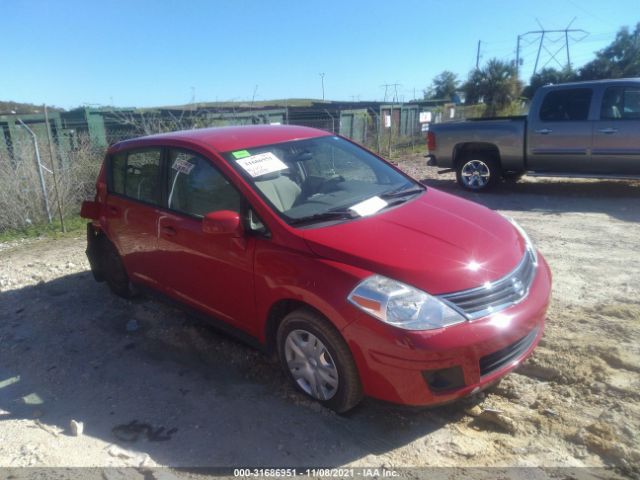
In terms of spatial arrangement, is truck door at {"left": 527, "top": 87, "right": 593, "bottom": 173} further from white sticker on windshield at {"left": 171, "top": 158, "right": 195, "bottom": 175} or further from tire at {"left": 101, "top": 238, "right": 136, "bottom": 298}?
tire at {"left": 101, "top": 238, "right": 136, "bottom": 298}

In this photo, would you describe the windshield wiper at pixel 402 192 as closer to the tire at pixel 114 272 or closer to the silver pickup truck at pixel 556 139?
the tire at pixel 114 272

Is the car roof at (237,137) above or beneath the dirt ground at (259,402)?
above

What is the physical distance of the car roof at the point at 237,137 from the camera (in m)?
3.68

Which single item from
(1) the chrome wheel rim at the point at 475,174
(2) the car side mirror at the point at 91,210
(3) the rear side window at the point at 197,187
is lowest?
(1) the chrome wheel rim at the point at 475,174

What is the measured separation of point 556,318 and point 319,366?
2.18 m

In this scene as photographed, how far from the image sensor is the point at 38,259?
6.61 meters

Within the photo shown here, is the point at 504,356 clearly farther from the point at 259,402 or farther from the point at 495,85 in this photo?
the point at 495,85

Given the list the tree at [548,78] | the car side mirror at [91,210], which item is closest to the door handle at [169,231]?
the car side mirror at [91,210]

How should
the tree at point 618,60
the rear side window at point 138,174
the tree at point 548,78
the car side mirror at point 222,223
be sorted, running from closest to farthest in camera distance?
the car side mirror at point 222,223, the rear side window at point 138,174, the tree at point 618,60, the tree at point 548,78

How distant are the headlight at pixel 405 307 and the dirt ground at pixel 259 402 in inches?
23.5

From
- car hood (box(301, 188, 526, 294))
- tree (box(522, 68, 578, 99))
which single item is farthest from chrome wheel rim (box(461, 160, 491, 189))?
tree (box(522, 68, 578, 99))

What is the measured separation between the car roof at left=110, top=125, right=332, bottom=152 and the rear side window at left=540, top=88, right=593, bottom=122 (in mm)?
5690

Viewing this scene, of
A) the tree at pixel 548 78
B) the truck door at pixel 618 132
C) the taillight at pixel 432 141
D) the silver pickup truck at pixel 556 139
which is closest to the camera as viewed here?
the truck door at pixel 618 132

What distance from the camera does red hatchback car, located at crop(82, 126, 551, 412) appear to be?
2.60 m
